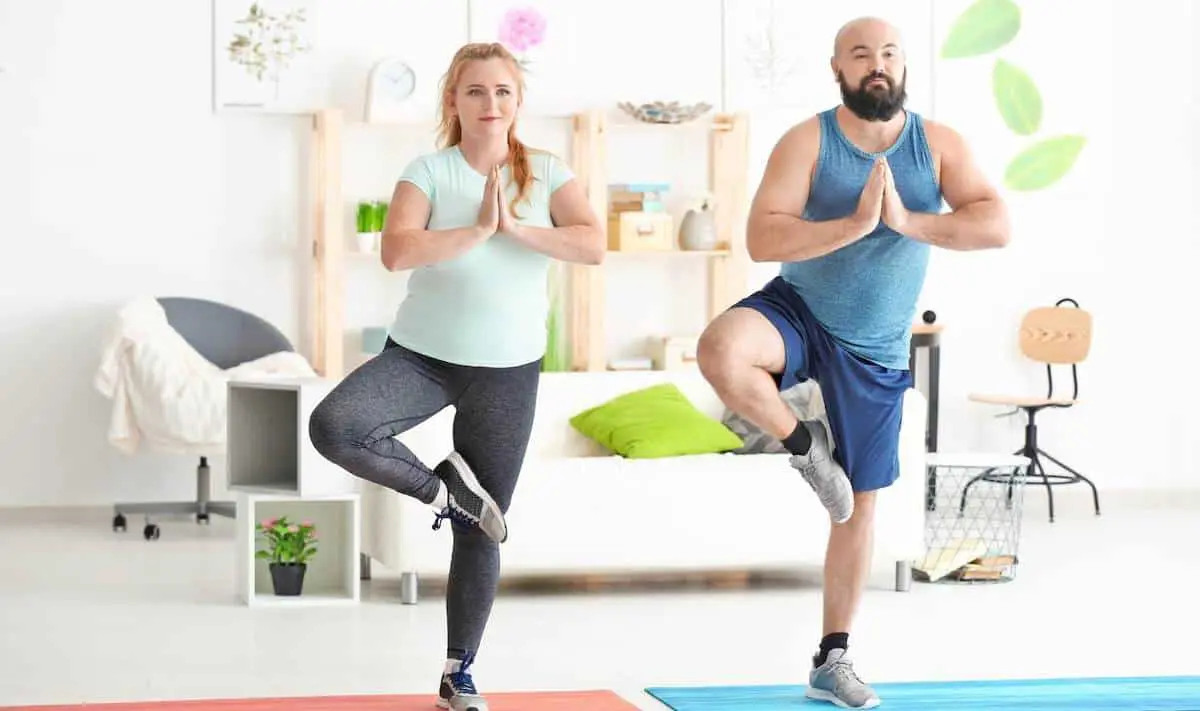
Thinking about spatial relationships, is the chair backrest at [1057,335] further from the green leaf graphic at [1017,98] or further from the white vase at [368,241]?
Result: the white vase at [368,241]

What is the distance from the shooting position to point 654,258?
8.25 m

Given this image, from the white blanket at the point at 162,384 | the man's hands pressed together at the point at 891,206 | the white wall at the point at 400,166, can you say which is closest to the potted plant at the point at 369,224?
the white wall at the point at 400,166

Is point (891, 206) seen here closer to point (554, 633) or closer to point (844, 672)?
point (844, 672)

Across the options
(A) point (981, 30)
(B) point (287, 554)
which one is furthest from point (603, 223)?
(B) point (287, 554)

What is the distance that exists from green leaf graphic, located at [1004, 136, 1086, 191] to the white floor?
7.42 feet

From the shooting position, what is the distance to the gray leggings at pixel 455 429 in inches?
145

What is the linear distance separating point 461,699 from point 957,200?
4.84 ft

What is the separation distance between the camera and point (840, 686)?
13.2ft

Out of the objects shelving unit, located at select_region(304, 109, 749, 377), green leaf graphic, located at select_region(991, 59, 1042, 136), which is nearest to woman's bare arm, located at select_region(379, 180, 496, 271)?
shelving unit, located at select_region(304, 109, 749, 377)

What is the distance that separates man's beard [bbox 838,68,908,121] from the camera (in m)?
3.88

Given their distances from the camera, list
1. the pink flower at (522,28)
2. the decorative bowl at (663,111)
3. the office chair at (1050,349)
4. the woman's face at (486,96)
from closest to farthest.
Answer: the woman's face at (486,96) < the decorative bowl at (663,111) < the pink flower at (522,28) < the office chair at (1050,349)

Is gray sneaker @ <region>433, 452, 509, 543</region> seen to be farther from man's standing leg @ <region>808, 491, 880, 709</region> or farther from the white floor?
man's standing leg @ <region>808, 491, 880, 709</region>

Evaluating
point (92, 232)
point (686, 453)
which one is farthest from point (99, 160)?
point (686, 453)

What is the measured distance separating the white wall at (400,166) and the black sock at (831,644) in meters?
4.16
